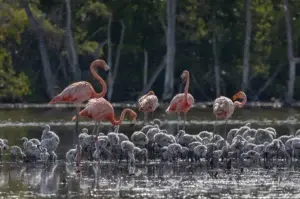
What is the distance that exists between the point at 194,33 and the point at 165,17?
1.92 meters

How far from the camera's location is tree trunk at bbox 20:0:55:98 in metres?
48.5

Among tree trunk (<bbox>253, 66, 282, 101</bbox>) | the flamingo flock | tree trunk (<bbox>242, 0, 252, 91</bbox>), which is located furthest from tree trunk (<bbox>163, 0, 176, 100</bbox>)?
the flamingo flock

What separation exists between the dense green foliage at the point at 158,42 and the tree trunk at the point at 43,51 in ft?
0.51

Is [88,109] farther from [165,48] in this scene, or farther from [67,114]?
[165,48]

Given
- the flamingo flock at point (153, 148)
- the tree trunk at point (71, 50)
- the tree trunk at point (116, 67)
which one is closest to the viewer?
the flamingo flock at point (153, 148)

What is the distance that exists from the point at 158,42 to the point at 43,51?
5.62 meters

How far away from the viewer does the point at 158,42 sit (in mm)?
51531

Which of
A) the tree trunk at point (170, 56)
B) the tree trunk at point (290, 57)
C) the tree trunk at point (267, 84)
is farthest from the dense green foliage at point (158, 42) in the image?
the tree trunk at point (290, 57)

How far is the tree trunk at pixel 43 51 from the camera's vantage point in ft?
159

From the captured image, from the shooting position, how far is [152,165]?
22734 millimetres

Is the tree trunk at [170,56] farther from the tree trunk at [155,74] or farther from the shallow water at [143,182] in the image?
the shallow water at [143,182]

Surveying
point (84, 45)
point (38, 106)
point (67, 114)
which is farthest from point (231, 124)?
point (84, 45)

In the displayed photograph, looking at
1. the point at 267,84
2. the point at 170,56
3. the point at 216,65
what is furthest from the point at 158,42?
the point at 267,84

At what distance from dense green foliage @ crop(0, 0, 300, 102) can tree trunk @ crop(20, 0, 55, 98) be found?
0.15m
